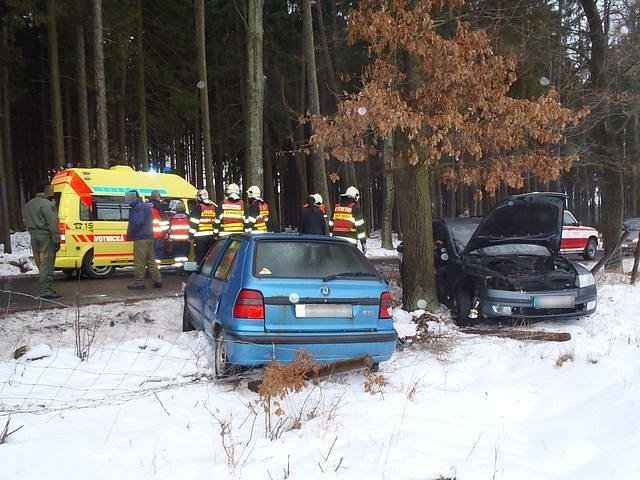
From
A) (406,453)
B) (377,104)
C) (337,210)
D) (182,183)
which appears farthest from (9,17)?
(406,453)

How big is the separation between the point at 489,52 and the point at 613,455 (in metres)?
5.38

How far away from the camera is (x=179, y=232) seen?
12383 millimetres

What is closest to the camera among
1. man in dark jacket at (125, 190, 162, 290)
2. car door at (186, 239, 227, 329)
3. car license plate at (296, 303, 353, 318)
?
car license plate at (296, 303, 353, 318)

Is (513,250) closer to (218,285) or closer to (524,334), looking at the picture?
(524,334)

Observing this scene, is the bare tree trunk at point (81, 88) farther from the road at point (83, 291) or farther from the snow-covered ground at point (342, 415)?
the snow-covered ground at point (342, 415)

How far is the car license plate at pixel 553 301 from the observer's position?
7.23 meters

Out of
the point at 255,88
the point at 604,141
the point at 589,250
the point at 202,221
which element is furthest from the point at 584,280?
the point at 589,250

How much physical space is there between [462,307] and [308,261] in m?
3.51

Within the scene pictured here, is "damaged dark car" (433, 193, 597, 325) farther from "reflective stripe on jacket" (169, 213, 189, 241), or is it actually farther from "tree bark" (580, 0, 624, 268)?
"reflective stripe on jacket" (169, 213, 189, 241)

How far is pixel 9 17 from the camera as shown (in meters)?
16.3

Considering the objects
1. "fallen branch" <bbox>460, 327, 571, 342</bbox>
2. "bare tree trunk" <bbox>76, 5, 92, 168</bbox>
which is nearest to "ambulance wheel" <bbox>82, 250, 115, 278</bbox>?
"bare tree trunk" <bbox>76, 5, 92, 168</bbox>

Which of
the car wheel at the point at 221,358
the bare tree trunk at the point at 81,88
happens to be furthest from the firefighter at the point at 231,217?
the bare tree trunk at the point at 81,88

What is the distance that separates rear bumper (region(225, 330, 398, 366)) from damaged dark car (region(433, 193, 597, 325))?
9.71 feet

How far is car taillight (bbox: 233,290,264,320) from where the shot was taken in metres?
4.80
